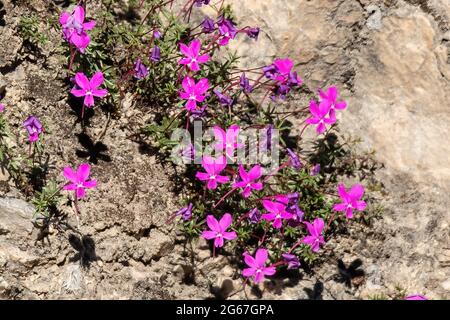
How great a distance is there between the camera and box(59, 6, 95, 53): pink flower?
209 inches

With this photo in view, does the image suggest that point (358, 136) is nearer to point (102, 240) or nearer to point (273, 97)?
point (273, 97)

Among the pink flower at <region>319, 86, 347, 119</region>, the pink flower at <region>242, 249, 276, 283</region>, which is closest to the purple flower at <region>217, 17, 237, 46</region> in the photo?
the pink flower at <region>319, 86, 347, 119</region>

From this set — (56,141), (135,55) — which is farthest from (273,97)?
(56,141)

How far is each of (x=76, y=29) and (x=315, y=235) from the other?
9.72 ft

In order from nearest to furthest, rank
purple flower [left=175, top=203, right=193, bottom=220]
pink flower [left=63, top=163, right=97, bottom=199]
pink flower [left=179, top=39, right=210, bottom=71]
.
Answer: pink flower [left=63, top=163, right=97, bottom=199] < purple flower [left=175, top=203, right=193, bottom=220] < pink flower [left=179, top=39, right=210, bottom=71]

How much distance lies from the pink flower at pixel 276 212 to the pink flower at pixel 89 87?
6.11ft

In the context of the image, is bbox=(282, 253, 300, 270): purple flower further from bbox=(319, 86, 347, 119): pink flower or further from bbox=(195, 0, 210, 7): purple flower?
bbox=(195, 0, 210, 7): purple flower

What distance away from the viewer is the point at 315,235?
558 centimetres

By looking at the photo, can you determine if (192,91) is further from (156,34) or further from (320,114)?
(320,114)

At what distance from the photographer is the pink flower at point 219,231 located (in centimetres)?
537

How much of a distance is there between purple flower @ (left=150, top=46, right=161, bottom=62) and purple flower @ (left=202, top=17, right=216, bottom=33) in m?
0.52

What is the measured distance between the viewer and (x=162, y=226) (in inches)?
223

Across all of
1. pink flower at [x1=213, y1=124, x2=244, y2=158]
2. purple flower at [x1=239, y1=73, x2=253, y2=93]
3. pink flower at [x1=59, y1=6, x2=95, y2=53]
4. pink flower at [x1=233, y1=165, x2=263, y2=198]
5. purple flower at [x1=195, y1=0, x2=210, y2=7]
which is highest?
purple flower at [x1=195, y1=0, x2=210, y2=7]

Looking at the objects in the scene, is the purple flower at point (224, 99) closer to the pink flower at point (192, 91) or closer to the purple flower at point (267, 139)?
the pink flower at point (192, 91)
